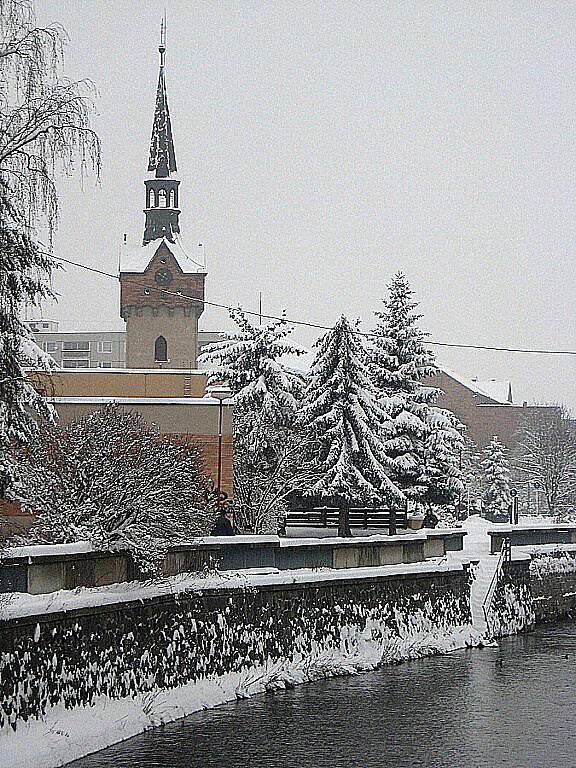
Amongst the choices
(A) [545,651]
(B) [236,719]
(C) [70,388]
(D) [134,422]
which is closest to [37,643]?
(B) [236,719]

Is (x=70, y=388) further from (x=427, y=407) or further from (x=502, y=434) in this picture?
(x=502, y=434)

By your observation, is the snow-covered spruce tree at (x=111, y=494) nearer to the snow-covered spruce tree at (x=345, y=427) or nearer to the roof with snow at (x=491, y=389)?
the snow-covered spruce tree at (x=345, y=427)

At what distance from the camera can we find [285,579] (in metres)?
23.8

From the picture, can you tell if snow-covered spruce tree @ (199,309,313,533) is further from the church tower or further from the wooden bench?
the church tower

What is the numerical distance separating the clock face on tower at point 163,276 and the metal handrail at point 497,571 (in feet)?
114

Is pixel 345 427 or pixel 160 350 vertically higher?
pixel 160 350

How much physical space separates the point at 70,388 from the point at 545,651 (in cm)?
1977

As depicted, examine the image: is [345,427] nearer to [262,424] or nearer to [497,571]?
[262,424]

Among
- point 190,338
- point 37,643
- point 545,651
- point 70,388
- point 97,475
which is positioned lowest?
point 545,651

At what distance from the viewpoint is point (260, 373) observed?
4109 cm

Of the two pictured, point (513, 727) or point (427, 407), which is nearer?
point (513, 727)

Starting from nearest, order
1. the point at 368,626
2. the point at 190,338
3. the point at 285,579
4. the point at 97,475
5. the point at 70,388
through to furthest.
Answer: the point at 97,475
the point at 285,579
the point at 368,626
the point at 70,388
the point at 190,338

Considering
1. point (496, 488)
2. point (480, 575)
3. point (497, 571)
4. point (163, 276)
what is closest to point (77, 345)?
point (163, 276)

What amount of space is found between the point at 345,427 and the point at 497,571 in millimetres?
6128
